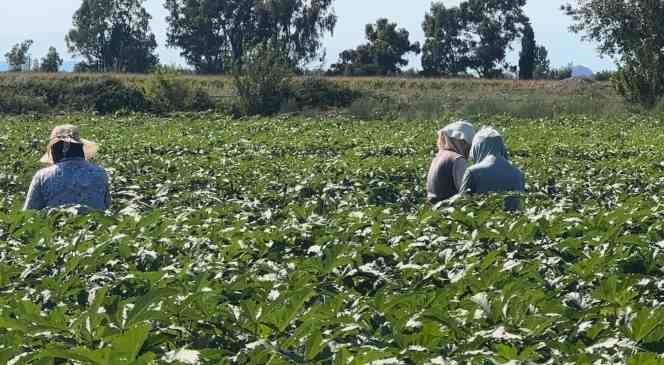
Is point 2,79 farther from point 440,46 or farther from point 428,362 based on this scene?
point 440,46

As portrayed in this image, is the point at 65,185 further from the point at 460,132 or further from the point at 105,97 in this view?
the point at 105,97

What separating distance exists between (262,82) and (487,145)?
33.7m

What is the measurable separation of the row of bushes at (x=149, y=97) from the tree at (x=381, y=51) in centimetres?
4822

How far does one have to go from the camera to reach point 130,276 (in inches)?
152

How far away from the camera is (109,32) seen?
101500mm

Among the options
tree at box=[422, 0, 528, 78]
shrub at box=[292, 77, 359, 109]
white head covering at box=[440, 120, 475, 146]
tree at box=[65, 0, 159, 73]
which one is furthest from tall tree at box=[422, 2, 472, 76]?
white head covering at box=[440, 120, 475, 146]

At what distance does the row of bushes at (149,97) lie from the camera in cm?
4147

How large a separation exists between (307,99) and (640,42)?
630 inches

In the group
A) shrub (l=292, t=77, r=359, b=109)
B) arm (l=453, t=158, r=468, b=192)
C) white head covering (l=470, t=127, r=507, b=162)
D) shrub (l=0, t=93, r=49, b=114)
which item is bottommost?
shrub (l=0, t=93, r=49, b=114)

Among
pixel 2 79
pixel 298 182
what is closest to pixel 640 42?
pixel 2 79

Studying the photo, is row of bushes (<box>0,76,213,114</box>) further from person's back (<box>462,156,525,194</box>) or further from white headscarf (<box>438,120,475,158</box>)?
person's back (<box>462,156,525,194</box>)

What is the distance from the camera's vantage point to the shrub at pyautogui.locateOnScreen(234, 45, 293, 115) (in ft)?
134

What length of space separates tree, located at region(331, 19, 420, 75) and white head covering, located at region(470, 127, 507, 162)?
85.7 meters

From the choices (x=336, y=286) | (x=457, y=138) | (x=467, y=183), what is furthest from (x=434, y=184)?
(x=336, y=286)
